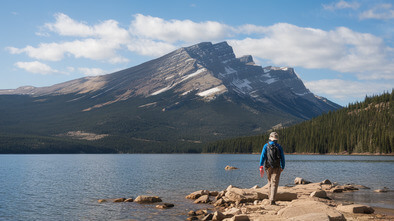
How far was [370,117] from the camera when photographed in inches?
6403

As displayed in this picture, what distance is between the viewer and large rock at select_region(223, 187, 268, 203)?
97.5 feet

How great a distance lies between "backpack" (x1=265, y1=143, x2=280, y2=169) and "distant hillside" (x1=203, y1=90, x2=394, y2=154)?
128 meters

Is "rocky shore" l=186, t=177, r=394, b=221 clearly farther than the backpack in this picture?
No

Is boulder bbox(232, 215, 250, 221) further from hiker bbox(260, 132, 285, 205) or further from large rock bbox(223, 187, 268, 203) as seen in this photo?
large rock bbox(223, 187, 268, 203)

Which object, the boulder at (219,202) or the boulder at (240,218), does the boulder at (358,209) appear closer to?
the boulder at (240,218)

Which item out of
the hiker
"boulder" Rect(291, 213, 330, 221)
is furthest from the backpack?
"boulder" Rect(291, 213, 330, 221)

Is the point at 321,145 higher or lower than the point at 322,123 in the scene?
lower

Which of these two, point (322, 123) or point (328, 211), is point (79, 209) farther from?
point (322, 123)

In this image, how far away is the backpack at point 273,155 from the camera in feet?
74.0

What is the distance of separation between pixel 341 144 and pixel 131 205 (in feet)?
466

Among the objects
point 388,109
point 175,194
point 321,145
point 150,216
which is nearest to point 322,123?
point 321,145

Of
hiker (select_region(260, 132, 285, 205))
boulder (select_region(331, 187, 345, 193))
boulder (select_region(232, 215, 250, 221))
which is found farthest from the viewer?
boulder (select_region(331, 187, 345, 193))

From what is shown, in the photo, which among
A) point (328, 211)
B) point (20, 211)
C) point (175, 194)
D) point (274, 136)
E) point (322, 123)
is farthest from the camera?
point (322, 123)

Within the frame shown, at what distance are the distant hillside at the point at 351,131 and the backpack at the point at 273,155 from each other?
128449mm
